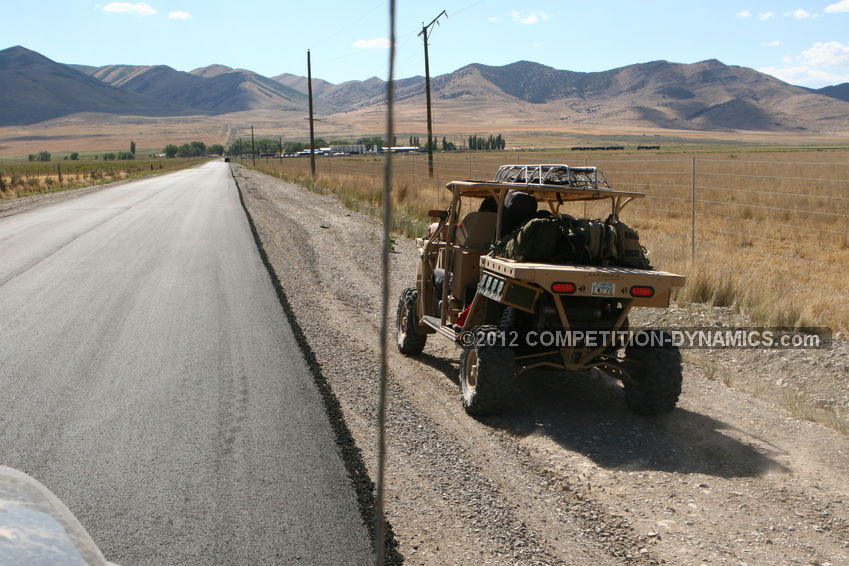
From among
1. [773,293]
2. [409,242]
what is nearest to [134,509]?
[773,293]

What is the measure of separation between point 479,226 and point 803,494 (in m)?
3.56

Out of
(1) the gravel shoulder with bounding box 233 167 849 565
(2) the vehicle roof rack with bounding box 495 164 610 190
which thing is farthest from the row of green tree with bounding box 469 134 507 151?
(1) the gravel shoulder with bounding box 233 167 849 565

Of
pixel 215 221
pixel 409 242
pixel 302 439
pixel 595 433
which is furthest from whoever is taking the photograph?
pixel 215 221

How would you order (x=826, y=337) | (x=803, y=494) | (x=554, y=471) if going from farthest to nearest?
(x=826, y=337) < (x=554, y=471) < (x=803, y=494)

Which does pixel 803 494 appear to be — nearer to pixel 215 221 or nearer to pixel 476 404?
pixel 476 404

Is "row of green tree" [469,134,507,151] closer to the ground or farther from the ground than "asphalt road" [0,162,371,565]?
farther from the ground

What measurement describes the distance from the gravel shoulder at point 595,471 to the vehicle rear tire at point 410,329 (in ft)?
0.66

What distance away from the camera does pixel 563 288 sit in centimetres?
547

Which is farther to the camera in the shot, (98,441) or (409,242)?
(409,242)

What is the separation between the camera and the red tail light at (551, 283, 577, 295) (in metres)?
5.46

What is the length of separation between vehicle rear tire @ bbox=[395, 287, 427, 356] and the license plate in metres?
2.77

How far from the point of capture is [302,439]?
532cm

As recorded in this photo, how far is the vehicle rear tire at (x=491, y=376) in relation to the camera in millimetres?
5727

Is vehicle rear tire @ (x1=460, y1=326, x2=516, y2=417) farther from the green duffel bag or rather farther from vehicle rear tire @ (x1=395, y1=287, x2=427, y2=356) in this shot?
vehicle rear tire @ (x1=395, y1=287, x2=427, y2=356)
